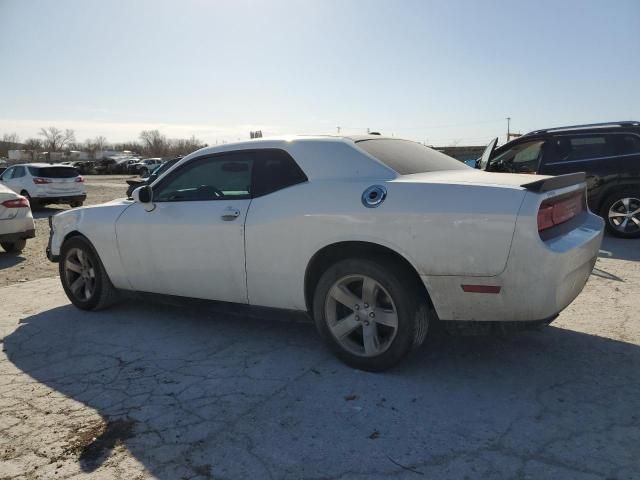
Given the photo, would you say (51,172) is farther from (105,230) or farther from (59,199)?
(105,230)

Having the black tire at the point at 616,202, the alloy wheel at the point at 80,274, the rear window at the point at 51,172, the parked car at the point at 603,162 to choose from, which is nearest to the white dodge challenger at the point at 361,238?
the alloy wheel at the point at 80,274

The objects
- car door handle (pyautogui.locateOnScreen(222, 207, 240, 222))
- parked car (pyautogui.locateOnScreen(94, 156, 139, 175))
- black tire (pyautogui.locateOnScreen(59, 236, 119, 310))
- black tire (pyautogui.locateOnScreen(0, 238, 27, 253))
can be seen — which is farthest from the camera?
parked car (pyautogui.locateOnScreen(94, 156, 139, 175))

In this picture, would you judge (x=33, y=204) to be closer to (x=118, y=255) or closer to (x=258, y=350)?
(x=118, y=255)

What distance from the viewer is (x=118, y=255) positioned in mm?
4660

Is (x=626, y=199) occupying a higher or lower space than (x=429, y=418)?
higher

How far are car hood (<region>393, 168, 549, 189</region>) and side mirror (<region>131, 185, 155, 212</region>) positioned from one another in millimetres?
2259

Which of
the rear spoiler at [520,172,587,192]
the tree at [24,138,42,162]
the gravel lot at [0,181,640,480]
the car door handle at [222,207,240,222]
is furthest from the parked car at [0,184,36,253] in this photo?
the tree at [24,138,42,162]

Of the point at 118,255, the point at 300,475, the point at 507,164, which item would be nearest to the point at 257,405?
the point at 300,475

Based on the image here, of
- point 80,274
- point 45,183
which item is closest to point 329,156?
point 80,274

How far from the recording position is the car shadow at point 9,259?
7.91 metres

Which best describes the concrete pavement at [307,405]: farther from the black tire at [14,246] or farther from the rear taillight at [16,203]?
the black tire at [14,246]

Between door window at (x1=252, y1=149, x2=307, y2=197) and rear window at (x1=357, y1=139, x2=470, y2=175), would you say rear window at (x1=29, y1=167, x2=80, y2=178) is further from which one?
rear window at (x1=357, y1=139, x2=470, y2=175)

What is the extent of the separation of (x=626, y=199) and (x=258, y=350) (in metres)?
6.92

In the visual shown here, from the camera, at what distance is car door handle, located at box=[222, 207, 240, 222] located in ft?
12.5
